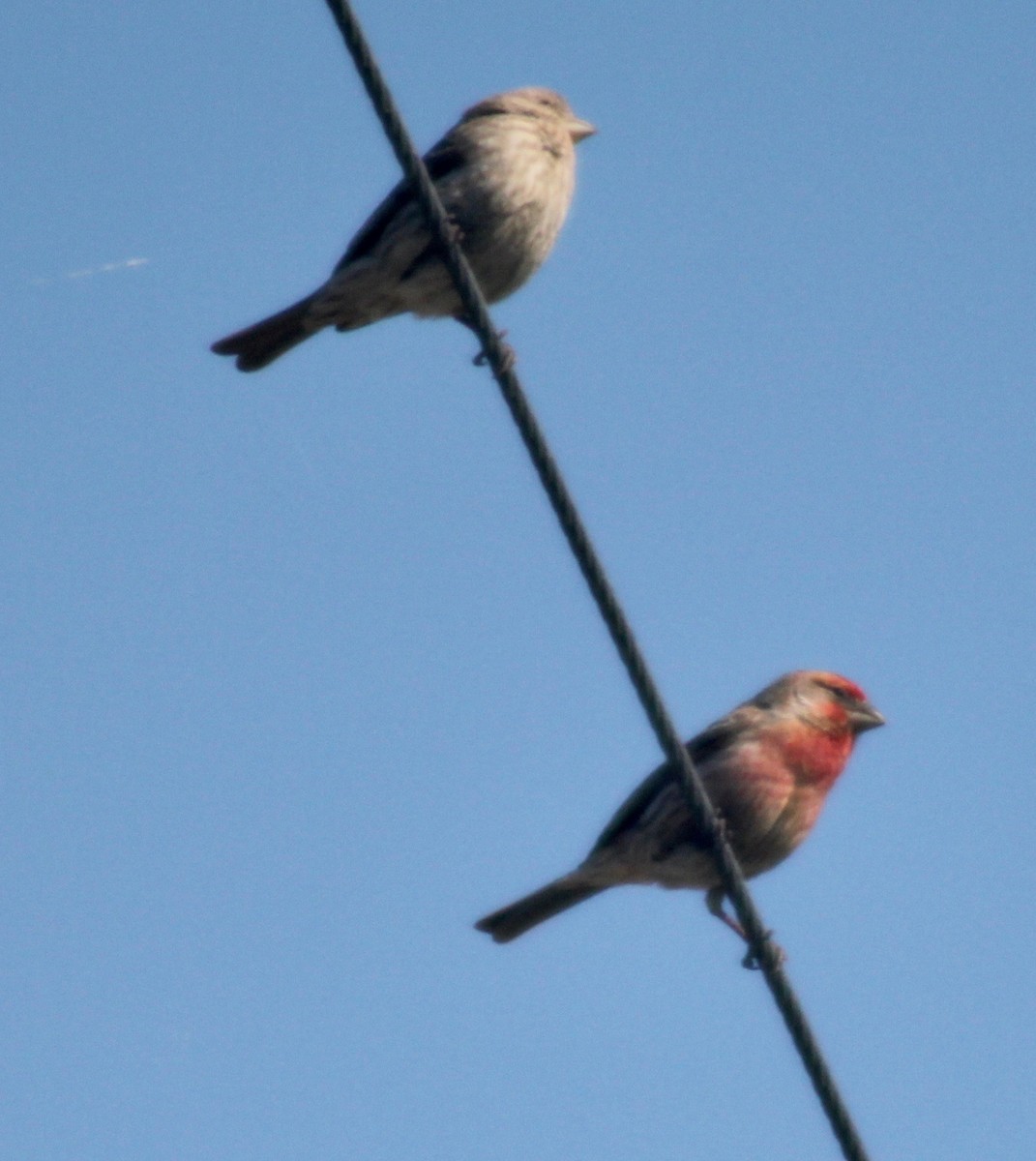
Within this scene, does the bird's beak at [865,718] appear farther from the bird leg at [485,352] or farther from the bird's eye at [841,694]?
the bird leg at [485,352]

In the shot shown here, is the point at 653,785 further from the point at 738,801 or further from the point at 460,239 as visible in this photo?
the point at 460,239

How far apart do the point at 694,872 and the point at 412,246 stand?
9.36 ft

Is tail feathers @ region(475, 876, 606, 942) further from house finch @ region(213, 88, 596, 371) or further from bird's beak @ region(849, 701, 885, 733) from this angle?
house finch @ region(213, 88, 596, 371)

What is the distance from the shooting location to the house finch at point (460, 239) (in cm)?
856

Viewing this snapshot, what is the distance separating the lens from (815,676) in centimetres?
923

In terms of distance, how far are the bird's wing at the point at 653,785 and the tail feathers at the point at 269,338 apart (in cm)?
248

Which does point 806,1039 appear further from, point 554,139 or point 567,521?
point 554,139

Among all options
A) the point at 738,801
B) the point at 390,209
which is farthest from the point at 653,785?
the point at 390,209

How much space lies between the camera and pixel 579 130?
9.47m

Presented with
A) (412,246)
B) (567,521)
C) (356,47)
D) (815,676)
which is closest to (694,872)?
(815,676)

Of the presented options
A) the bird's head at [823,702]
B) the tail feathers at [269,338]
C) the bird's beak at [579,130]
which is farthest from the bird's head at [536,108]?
the bird's head at [823,702]

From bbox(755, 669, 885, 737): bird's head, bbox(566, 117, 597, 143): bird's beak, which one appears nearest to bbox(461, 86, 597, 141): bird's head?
bbox(566, 117, 597, 143): bird's beak

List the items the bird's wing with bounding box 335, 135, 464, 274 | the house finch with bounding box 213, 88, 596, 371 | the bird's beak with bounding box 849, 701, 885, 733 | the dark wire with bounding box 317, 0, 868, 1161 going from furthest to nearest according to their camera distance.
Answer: the bird's beak with bounding box 849, 701, 885, 733, the bird's wing with bounding box 335, 135, 464, 274, the house finch with bounding box 213, 88, 596, 371, the dark wire with bounding box 317, 0, 868, 1161

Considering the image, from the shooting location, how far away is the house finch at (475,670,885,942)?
8.38m
